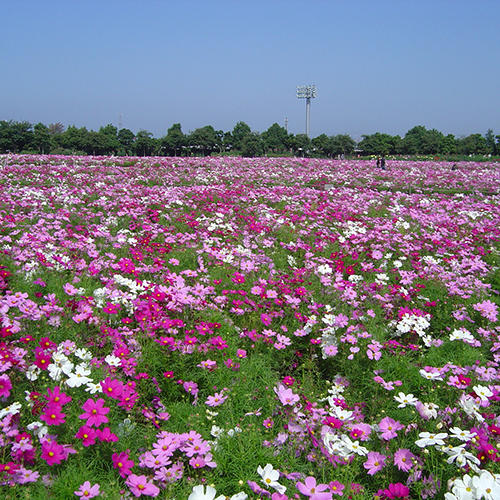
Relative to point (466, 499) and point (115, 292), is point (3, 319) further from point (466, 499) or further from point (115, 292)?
point (466, 499)

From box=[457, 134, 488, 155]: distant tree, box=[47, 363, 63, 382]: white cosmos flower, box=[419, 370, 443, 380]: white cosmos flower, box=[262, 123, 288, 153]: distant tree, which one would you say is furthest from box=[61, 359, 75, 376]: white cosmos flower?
box=[457, 134, 488, 155]: distant tree

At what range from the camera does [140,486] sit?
174 centimetres

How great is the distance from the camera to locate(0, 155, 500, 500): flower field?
6.26ft

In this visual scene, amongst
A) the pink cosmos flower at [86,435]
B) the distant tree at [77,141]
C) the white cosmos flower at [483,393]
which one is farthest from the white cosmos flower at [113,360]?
the distant tree at [77,141]

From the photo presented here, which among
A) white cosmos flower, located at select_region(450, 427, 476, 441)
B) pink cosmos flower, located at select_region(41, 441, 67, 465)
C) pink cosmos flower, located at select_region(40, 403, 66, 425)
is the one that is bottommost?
white cosmos flower, located at select_region(450, 427, 476, 441)

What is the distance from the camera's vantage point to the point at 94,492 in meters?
1.66

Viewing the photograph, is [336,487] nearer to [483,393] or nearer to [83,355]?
[483,393]

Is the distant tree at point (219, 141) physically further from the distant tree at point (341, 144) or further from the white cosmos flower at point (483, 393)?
the white cosmos flower at point (483, 393)

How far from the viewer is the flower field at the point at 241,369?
6.26ft

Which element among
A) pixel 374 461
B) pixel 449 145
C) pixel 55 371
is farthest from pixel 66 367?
pixel 449 145

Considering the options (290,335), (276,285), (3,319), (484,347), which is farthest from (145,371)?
(484,347)

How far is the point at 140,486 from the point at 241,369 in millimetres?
1142

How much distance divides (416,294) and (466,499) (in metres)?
2.92

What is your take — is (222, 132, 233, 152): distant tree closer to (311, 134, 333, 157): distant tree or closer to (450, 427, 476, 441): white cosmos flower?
(311, 134, 333, 157): distant tree
